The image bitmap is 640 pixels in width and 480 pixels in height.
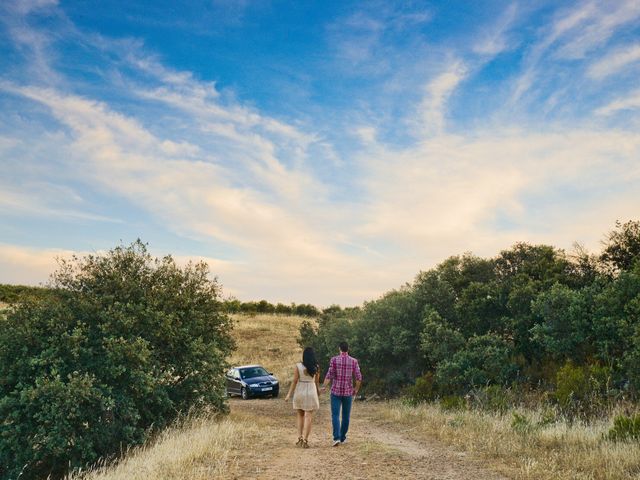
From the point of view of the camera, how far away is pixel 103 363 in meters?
14.7

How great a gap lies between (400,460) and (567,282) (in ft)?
41.6

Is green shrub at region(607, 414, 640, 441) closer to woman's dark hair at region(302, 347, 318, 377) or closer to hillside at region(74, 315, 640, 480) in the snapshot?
hillside at region(74, 315, 640, 480)

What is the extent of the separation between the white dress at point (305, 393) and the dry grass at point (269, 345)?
2392 cm

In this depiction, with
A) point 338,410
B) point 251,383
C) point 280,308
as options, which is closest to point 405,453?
point 338,410

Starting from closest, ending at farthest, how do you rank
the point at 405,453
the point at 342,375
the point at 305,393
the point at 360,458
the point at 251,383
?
the point at 360,458 < the point at 405,453 < the point at 305,393 < the point at 342,375 < the point at 251,383

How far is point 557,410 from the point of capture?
14211 millimetres

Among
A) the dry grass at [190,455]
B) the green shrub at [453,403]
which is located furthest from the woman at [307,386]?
the green shrub at [453,403]

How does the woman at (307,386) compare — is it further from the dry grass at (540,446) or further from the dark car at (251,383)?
the dark car at (251,383)

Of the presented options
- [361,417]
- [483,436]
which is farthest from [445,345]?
[483,436]

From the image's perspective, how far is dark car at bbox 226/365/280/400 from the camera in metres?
28.8

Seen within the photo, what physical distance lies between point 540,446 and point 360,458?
11.9 ft

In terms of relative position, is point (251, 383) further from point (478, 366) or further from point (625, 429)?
point (625, 429)

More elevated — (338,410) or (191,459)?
(338,410)

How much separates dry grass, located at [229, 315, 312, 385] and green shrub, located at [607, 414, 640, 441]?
2566 centimetres
